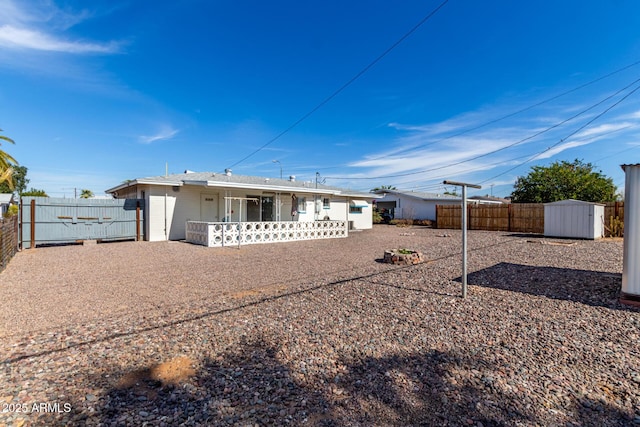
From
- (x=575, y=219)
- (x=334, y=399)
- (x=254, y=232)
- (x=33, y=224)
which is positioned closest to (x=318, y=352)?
(x=334, y=399)

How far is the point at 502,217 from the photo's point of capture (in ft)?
74.6

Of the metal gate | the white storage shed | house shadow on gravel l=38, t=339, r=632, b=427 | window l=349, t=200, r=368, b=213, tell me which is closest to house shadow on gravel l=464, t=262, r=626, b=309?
house shadow on gravel l=38, t=339, r=632, b=427

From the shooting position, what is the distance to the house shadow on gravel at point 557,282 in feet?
17.8

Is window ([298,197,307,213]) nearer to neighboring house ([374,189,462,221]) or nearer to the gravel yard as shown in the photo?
the gravel yard

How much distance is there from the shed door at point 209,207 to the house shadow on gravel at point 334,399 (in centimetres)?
1380

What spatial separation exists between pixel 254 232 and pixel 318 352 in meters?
A: 11.5

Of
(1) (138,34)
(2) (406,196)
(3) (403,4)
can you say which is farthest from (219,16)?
(2) (406,196)

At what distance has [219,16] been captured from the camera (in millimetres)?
12188

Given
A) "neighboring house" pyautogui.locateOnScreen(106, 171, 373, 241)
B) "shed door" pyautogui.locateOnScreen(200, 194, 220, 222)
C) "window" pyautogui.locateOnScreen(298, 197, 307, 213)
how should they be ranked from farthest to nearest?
"window" pyautogui.locateOnScreen(298, 197, 307, 213) < "shed door" pyautogui.locateOnScreen(200, 194, 220, 222) < "neighboring house" pyautogui.locateOnScreen(106, 171, 373, 241)

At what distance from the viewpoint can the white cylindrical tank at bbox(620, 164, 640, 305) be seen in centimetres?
495

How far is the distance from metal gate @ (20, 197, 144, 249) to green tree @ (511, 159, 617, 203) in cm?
3012

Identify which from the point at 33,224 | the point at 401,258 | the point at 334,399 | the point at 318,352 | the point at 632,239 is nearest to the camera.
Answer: the point at 334,399

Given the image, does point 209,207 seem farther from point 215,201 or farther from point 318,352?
point 318,352

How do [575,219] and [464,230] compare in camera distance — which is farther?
[575,219]
